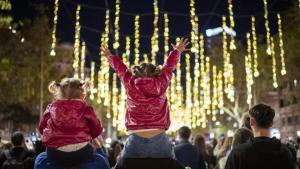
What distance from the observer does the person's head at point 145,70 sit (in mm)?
4449

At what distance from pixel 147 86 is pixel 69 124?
2.69 ft

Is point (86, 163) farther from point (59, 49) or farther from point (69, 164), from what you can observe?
point (59, 49)

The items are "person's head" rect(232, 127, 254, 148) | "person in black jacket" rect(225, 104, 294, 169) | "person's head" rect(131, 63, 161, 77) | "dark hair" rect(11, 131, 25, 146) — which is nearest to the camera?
"person in black jacket" rect(225, 104, 294, 169)

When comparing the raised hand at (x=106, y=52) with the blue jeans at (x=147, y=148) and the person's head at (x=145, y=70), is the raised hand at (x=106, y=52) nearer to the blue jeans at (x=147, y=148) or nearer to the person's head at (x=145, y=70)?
the person's head at (x=145, y=70)

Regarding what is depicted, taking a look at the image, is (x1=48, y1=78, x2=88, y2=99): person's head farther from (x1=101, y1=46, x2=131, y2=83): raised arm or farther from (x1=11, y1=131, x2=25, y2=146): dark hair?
(x1=11, y1=131, x2=25, y2=146): dark hair

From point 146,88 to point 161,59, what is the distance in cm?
3020

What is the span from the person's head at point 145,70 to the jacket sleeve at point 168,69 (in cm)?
7

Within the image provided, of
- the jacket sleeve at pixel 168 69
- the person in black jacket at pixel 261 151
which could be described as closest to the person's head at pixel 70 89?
the jacket sleeve at pixel 168 69

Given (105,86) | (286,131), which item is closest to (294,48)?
(105,86)

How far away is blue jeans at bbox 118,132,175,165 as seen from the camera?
4215mm

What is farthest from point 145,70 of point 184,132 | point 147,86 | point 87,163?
point 184,132

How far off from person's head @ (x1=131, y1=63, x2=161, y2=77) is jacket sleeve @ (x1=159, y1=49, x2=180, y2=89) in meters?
0.07

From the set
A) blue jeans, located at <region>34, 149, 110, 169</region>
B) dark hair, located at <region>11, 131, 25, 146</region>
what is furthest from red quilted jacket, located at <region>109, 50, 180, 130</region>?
dark hair, located at <region>11, 131, 25, 146</region>

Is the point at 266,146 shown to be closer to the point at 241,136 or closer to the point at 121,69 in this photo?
the point at 121,69
